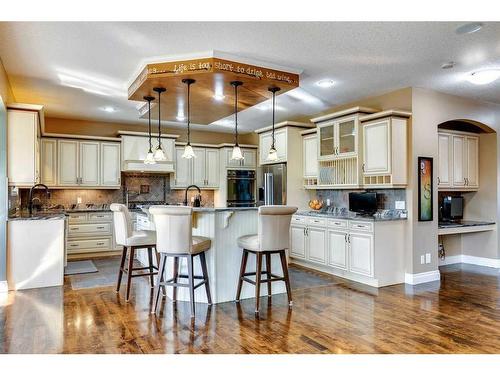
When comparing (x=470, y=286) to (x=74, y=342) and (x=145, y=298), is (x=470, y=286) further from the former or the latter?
(x=74, y=342)

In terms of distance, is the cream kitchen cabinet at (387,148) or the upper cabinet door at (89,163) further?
the upper cabinet door at (89,163)

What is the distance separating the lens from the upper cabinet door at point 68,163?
6828mm

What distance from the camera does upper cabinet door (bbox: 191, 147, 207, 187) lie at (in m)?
8.14

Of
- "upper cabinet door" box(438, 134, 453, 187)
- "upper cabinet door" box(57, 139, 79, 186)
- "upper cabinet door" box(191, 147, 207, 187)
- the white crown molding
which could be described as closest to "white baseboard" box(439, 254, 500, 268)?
"upper cabinet door" box(438, 134, 453, 187)

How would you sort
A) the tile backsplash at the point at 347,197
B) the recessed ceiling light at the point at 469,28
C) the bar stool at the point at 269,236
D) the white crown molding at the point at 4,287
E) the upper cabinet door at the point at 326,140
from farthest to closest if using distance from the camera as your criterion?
the upper cabinet door at the point at 326,140 → the tile backsplash at the point at 347,197 → the white crown molding at the point at 4,287 → the bar stool at the point at 269,236 → the recessed ceiling light at the point at 469,28

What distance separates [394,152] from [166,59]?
3.11m

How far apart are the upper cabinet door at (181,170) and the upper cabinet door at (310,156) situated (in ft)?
9.21

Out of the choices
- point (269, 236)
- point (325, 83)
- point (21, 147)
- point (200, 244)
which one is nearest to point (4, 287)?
point (21, 147)

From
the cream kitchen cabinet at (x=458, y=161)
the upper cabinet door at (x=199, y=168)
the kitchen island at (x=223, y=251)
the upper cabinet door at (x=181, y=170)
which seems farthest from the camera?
the upper cabinet door at (x=199, y=168)

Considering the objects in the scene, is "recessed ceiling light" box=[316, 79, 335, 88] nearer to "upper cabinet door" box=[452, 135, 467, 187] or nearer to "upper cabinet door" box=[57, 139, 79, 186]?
"upper cabinet door" box=[452, 135, 467, 187]

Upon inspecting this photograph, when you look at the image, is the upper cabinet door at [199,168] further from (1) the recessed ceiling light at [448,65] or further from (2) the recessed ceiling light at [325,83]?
(1) the recessed ceiling light at [448,65]

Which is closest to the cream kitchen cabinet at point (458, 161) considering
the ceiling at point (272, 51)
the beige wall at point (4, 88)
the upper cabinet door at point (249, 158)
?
the ceiling at point (272, 51)
